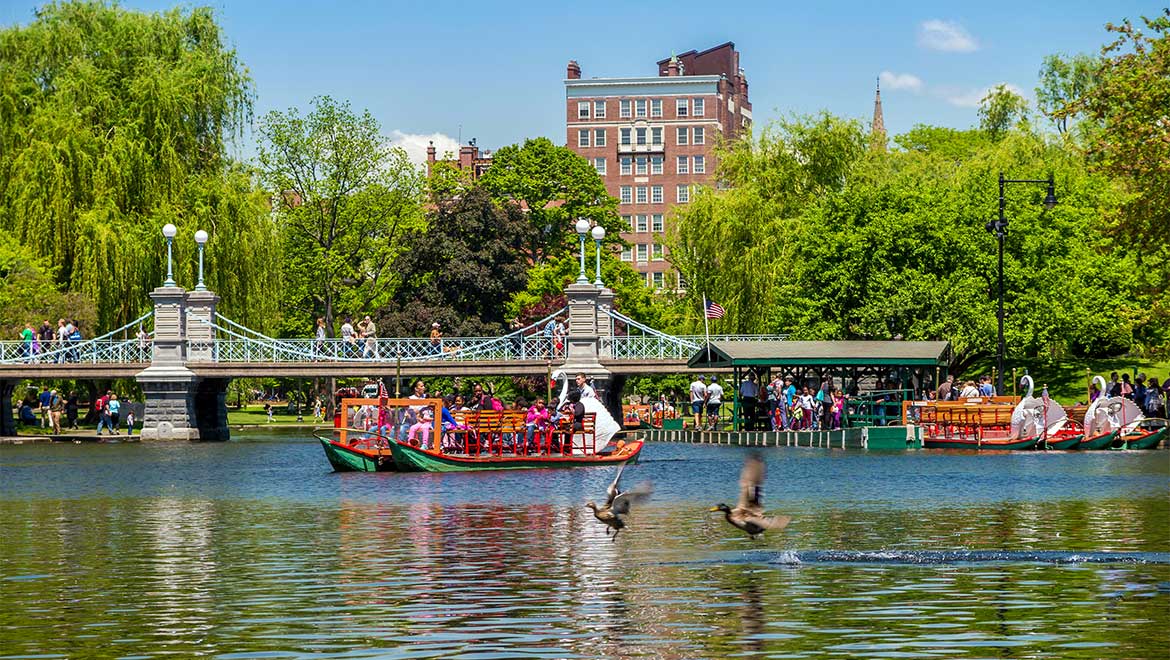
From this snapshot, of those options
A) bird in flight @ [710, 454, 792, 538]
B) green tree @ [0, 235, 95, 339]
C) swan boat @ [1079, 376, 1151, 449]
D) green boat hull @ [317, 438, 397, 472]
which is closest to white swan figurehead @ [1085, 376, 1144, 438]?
swan boat @ [1079, 376, 1151, 449]

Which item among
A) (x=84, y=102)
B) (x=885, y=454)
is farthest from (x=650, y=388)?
(x=885, y=454)

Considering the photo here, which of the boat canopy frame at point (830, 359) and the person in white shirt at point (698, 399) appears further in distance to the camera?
the person in white shirt at point (698, 399)

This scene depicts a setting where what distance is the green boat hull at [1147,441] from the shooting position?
160 ft

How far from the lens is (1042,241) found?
68750 mm

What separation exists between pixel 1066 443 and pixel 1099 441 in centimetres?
83

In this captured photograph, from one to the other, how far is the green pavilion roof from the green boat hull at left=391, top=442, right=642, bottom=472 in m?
14.8

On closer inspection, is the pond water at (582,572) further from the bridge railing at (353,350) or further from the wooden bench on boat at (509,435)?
the bridge railing at (353,350)

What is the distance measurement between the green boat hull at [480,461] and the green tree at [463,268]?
47.0m

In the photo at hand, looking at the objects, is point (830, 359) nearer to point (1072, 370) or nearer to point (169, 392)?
point (1072, 370)

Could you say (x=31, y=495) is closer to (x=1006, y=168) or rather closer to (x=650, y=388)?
(x=1006, y=168)

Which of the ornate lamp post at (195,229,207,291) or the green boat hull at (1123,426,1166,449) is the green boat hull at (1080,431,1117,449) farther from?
the ornate lamp post at (195,229,207,291)

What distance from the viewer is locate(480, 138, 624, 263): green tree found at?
101062 millimetres

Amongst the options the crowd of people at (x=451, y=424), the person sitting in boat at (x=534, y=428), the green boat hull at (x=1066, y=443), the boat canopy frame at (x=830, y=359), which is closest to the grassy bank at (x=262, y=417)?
the boat canopy frame at (x=830, y=359)

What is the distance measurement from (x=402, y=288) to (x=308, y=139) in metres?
8.49
